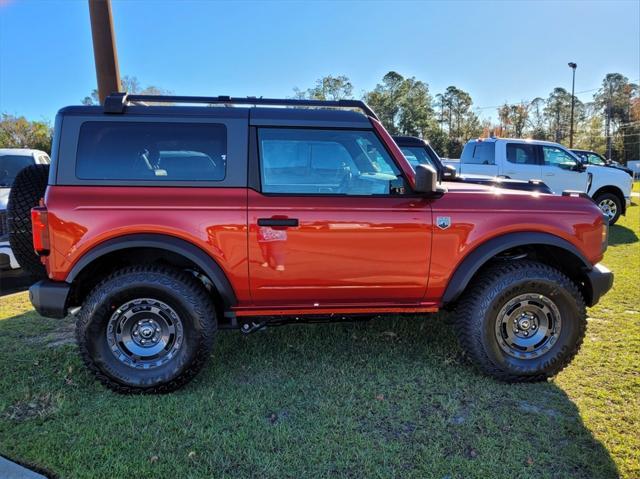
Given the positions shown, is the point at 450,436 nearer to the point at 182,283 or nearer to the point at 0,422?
the point at 182,283

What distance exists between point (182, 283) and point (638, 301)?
500cm

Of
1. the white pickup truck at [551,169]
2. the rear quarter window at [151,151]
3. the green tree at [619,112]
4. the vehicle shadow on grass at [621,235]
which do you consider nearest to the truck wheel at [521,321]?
the rear quarter window at [151,151]

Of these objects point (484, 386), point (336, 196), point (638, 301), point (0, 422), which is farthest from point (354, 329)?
point (638, 301)

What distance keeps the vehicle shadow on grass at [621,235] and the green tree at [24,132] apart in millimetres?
38694

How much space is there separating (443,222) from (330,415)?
1537 mm

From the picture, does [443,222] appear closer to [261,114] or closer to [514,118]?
[261,114]

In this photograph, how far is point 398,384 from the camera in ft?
11.0

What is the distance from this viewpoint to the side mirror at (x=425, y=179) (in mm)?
3105

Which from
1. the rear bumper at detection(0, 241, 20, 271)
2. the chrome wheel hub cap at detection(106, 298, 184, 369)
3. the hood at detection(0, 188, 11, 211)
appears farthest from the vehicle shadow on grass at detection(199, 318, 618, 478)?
the hood at detection(0, 188, 11, 211)

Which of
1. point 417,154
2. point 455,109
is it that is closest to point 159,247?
point 417,154

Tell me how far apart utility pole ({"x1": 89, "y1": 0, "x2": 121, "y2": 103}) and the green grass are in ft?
10.6

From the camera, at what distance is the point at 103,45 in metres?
5.60

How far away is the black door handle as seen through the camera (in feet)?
10.2

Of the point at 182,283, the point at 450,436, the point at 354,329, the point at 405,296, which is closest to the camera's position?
the point at 450,436
